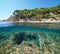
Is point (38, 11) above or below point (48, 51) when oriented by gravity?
above

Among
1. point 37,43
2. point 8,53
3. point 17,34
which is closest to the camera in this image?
point 8,53

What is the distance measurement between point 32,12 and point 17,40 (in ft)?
250

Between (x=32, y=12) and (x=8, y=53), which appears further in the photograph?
(x=32, y=12)

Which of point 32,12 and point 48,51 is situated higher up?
point 32,12

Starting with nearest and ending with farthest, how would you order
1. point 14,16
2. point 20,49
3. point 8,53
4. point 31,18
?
point 8,53, point 20,49, point 31,18, point 14,16

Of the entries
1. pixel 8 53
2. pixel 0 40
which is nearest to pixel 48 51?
pixel 8 53

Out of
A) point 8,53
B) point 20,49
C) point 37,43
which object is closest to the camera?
point 8,53

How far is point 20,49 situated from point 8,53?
1.13m

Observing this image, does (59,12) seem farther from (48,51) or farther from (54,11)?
(48,51)

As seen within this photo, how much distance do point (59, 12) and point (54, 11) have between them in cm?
282

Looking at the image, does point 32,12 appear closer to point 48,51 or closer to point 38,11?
point 38,11

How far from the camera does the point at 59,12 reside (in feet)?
278

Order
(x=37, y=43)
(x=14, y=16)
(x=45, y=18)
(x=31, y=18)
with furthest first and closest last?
(x=14, y=16), (x=31, y=18), (x=45, y=18), (x=37, y=43)

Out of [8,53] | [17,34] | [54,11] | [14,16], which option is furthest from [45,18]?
[8,53]
